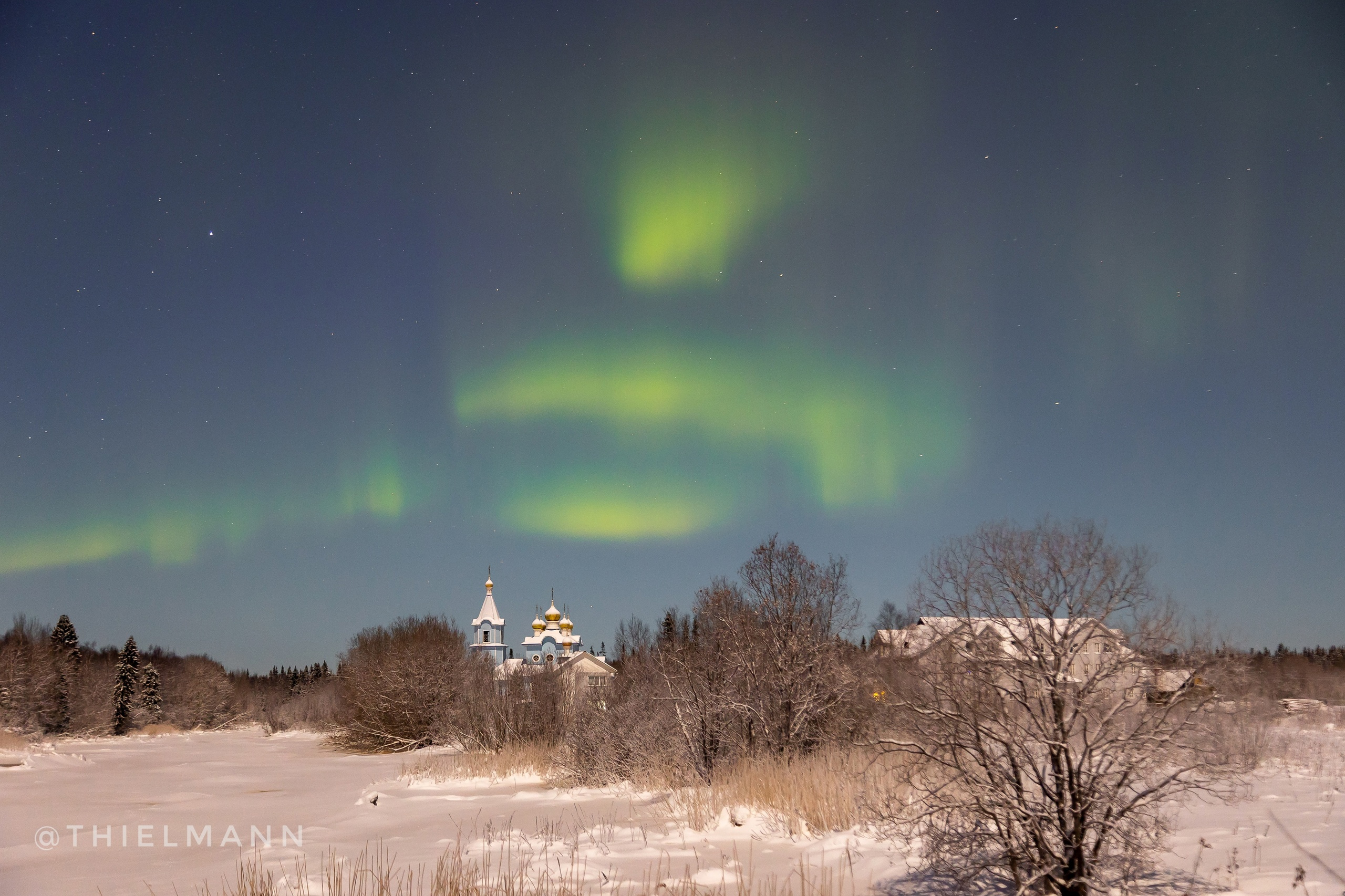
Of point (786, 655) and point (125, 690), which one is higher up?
point (786, 655)

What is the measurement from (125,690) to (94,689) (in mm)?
4208

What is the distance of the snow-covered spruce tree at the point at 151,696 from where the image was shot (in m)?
80.6

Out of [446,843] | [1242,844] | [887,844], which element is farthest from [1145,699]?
[446,843]

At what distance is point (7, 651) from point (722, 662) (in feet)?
196

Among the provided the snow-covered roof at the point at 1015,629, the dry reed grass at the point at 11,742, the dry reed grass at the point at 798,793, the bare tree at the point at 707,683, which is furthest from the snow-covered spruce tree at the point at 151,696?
the snow-covered roof at the point at 1015,629

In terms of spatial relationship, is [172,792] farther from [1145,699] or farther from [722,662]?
[1145,699]

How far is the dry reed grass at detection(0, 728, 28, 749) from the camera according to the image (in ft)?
126

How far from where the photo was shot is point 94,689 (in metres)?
70.8

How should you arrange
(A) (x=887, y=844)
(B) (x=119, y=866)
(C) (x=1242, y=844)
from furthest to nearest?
(B) (x=119, y=866)
(A) (x=887, y=844)
(C) (x=1242, y=844)

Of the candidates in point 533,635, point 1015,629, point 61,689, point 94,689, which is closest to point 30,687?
point 61,689

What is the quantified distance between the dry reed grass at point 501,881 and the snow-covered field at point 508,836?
131mm

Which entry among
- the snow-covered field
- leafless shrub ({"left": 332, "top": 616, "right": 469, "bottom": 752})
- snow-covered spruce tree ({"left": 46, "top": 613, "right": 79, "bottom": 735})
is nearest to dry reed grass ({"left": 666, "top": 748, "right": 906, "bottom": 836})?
the snow-covered field

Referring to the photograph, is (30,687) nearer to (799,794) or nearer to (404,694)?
(404,694)

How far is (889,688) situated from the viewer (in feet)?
29.9
